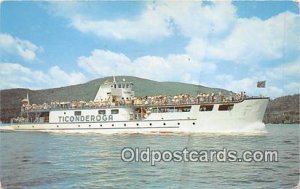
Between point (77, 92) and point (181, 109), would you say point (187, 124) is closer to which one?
point (181, 109)

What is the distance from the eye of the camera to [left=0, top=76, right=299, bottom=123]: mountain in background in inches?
150

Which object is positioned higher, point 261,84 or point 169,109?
point 261,84

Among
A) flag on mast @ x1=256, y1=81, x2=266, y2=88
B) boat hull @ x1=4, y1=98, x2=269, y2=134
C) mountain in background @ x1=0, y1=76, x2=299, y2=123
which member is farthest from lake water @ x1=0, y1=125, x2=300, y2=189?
flag on mast @ x1=256, y1=81, x2=266, y2=88

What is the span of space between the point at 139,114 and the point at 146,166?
43.8 inches

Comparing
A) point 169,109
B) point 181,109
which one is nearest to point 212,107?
point 181,109

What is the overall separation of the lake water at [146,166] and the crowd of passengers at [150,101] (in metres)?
0.30

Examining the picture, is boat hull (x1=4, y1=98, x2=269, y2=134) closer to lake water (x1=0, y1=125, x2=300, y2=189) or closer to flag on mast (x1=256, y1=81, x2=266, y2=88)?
lake water (x1=0, y1=125, x2=300, y2=189)

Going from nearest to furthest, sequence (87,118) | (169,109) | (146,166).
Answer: (146,166) → (87,118) → (169,109)

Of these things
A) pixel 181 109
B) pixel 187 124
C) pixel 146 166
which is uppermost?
pixel 181 109

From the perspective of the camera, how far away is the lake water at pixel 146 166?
147 inches

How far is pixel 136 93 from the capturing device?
441cm

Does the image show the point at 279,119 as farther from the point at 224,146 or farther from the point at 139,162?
the point at 139,162

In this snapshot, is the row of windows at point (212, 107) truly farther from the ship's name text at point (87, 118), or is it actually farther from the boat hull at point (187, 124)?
the ship's name text at point (87, 118)

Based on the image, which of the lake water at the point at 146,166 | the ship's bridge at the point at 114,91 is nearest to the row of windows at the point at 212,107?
the lake water at the point at 146,166
